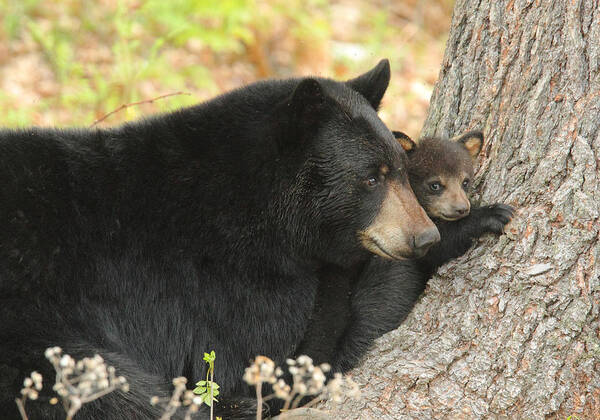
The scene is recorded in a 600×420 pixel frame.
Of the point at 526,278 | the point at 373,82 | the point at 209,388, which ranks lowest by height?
the point at 209,388

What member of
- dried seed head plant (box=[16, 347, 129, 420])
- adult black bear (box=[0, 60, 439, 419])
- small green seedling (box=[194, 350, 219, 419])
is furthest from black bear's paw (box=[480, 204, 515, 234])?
dried seed head plant (box=[16, 347, 129, 420])

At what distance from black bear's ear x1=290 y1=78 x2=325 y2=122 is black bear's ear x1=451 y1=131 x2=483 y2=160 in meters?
1.10

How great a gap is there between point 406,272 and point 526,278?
76 centimetres

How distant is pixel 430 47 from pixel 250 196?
7.83 m

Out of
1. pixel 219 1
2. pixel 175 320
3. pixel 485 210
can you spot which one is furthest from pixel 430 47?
pixel 175 320

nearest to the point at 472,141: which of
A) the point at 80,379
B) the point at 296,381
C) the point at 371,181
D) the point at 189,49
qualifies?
the point at 371,181

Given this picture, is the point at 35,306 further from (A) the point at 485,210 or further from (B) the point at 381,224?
(A) the point at 485,210

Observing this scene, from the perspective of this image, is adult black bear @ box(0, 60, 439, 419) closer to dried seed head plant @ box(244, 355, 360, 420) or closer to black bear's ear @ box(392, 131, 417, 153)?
black bear's ear @ box(392, 131, 417, 153)

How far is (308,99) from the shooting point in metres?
3.49

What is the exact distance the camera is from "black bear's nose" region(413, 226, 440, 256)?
3543 mm

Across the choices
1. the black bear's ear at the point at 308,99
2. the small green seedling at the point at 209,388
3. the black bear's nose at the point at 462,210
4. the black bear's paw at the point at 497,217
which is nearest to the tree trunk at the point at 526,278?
the black bear's paw at the point at 497,217

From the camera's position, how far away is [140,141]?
3.72 metres

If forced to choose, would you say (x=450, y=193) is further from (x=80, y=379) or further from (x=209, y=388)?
(x=80, y=379)

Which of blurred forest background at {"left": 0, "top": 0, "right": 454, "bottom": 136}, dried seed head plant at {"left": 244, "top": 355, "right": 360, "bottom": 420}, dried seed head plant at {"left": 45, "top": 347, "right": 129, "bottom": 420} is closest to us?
dried seed head plant at {"left": 45, "top": 347, "right": 129, "bottom": 420}
